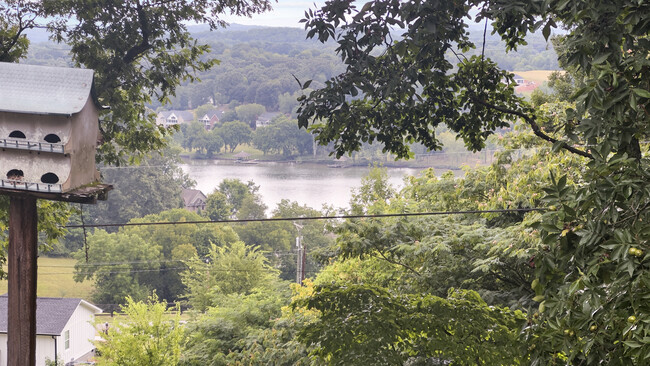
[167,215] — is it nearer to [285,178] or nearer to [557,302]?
[285,178]

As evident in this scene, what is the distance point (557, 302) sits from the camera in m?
2.35

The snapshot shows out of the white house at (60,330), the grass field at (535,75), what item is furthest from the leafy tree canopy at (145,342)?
the grass field at (535,75)

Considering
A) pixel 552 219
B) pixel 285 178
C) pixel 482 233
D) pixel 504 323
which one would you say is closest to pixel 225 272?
pixel 482 233

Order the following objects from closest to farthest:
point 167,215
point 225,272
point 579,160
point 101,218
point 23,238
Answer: point 23,238, point 579,160, point 225,272, point 167,215, point 101,218

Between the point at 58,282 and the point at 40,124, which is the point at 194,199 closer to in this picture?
the point at 58,282

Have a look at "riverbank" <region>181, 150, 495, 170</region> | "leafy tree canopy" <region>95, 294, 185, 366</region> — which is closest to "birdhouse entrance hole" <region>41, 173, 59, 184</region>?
"leafy tree canopy" <region>95, 294, 185, 366</region>

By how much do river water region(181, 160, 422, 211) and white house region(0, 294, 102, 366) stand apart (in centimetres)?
3618

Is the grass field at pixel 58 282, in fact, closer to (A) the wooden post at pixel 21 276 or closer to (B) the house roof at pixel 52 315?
(B) the house roof at pixel 52 315

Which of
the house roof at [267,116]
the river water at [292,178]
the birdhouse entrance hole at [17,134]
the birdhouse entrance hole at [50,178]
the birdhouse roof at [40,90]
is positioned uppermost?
the house roof at [267,116]

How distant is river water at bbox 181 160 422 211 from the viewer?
6562 centimetres

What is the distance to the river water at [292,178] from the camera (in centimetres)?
6562

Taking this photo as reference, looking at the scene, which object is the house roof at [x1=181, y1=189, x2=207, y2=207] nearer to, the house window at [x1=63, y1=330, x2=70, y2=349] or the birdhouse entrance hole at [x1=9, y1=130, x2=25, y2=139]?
the house window at [x1=63, y1=330, x2=70, y2=349]

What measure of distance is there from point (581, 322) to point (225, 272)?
1091 inches

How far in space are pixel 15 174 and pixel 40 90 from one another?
0.68 meters
